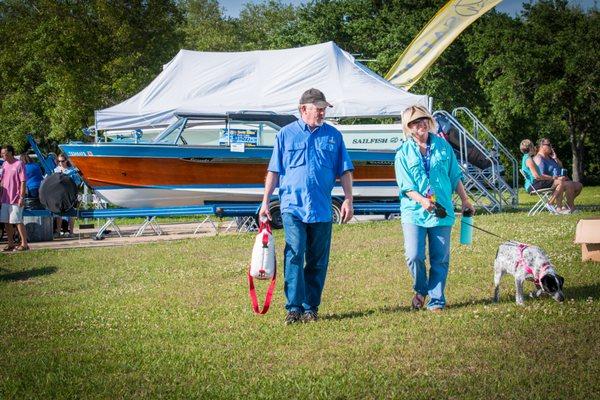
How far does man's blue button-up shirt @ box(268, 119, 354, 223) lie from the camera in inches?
326

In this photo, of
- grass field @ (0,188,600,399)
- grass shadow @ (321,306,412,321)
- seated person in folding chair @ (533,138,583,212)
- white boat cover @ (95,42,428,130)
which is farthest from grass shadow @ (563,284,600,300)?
white boat cover @ (95,42,428,130)

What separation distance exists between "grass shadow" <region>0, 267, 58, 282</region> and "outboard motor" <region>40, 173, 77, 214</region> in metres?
5.09

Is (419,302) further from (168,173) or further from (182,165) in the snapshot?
(168,173)

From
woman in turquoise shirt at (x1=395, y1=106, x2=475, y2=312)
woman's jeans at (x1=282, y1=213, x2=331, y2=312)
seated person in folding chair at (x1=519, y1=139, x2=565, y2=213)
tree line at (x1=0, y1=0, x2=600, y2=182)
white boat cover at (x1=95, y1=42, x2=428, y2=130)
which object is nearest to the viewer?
woman's jeans at (x1=282, y1=213, x2=331, y2=312)

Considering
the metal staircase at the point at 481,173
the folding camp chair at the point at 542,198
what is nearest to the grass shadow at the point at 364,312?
the folding camp chair at the point at 542,198

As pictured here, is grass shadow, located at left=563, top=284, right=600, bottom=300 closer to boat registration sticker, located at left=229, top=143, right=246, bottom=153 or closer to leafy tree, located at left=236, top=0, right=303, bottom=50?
boat registration sticker, located at left=229, top=143, right=246, bottom=153

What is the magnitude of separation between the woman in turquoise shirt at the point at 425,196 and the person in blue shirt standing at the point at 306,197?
0.57 metres

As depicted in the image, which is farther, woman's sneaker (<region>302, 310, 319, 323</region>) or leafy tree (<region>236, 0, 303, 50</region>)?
leafy tree (<region>236, 0, 303, 50</region>)

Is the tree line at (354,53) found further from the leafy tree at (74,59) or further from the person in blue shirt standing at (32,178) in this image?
the person in blue shirt standing at (32,178)

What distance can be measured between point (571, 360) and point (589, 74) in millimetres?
43413

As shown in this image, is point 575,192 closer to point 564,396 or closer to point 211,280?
point 211,280

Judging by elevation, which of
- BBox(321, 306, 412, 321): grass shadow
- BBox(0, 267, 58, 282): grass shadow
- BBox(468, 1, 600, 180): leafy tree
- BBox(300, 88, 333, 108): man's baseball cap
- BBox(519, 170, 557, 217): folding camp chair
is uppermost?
BBox(468, 1, 600, 180): leafy tree

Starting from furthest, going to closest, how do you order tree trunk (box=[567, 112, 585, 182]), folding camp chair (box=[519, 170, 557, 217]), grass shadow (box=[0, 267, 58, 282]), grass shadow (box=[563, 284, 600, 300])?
tree trunk (box=[567, 112, 585, 182]), folding camp chair (box=[519, 170, 557, 217]), grass shadow (box=[0, 267, 58, 282]), grass shadow (box=[563, 284, 600, 300])

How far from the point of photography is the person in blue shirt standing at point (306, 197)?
8.29 meters
